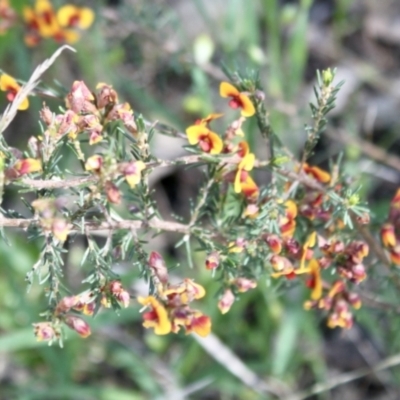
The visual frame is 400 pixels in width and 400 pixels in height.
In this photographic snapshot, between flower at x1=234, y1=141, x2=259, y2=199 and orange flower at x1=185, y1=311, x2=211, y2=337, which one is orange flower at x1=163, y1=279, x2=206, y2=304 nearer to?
orange flower at x1=185, y1=311, x2=211, y2=337

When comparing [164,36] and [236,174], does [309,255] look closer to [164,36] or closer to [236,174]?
[236,174]

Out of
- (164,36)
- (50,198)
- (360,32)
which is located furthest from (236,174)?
(360,32)

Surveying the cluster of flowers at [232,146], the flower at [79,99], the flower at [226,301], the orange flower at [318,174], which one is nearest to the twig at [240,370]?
the flower at [226,301]

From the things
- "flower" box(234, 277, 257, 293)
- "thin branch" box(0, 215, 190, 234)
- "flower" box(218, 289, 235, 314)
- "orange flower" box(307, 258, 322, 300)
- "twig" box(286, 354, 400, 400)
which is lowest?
"twig" box(286, 354, 400, 400)

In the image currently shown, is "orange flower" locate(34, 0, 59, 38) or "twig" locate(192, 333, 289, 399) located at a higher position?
"orange flower" locate(34, 0, 59, 38)

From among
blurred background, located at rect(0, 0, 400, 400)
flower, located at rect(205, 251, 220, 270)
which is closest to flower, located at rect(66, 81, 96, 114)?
flower, located at rect(205, 251, 220, 270)

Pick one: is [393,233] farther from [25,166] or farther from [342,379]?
[342,379]

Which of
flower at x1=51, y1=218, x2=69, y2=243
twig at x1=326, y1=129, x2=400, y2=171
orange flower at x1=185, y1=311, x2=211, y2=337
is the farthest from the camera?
twig at x1=326, y1=129, x2=400, y2=171
